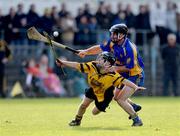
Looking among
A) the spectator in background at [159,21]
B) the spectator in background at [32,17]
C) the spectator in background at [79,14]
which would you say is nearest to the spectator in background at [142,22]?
the spectator in background at [159,21]

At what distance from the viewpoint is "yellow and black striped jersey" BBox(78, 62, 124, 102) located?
48.9 ft

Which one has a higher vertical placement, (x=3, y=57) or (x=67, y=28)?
(x=67, y=28)

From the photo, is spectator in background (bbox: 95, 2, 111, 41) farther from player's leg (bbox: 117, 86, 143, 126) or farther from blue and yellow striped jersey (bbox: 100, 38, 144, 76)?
player's leg (bbox: 117, 86, 143, 126)

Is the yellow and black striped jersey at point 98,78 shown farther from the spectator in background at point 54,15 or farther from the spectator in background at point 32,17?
the spectator in background at point 54,15

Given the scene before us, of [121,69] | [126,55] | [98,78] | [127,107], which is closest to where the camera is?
[98,78]

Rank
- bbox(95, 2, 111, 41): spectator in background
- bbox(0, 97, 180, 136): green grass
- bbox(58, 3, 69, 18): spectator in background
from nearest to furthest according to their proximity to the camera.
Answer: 1. bbox(0, 97, 180, 136): green grass
2. bbox(58, 3, 69, 18): spectator in background
3. bbox(95, 2, 111, 41): spectator in background

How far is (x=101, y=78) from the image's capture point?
1502 centimetres

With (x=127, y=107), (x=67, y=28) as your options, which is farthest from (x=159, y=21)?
(x=127, y=107)

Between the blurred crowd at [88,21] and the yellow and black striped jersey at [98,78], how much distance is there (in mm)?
14094

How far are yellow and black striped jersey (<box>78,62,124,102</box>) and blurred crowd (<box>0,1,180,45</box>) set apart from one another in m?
14.1

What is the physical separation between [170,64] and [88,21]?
357 cm

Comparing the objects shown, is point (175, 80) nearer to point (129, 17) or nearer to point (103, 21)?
point (129, 17)

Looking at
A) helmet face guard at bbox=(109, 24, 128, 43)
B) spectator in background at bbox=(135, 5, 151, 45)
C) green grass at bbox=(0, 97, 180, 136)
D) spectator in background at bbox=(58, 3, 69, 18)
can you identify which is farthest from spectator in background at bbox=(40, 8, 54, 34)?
helmet face guard at bbox=(109, 24, 128, 43)

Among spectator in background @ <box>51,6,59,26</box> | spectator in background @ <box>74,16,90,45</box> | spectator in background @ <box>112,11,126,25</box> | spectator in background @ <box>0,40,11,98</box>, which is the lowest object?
spectator in background @ <box>0,40,11,98</box>
